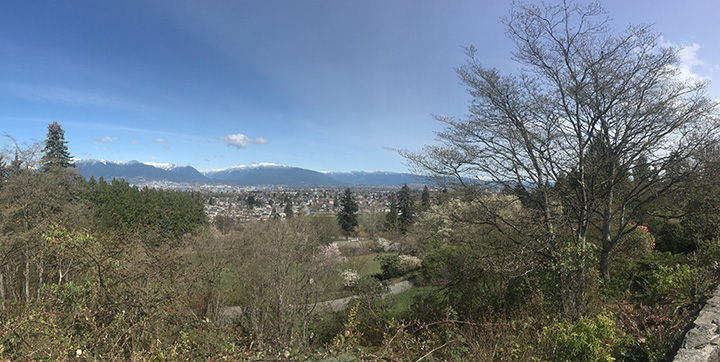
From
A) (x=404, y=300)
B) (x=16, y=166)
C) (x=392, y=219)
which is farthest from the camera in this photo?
(x=392, y=219)

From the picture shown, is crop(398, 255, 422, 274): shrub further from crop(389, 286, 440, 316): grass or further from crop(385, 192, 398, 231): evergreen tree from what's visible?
crop(385, 192, 398, 231): evergreen tree

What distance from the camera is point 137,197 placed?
97.3ft

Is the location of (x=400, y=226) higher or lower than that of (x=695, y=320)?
lower

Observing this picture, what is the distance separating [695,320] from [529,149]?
3.49 meters

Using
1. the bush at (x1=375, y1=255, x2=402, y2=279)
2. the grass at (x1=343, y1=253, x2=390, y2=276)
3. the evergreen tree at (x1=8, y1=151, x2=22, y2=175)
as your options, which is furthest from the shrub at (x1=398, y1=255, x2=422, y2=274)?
the evergreen tree at (x1=8, y1=151, x2=22, y2=175)

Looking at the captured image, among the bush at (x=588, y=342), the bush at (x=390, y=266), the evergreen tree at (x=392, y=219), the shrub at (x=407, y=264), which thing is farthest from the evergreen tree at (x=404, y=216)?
the bush at (x=588, y=342)

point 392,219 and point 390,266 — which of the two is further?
point 392,219

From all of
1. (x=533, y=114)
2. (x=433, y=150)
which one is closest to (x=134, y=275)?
(x=433, y=150)

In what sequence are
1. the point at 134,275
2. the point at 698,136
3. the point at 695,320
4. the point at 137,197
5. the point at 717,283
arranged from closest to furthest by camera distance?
the point at 695,320 → the point at 134,275 → the point at 717,283 → the point at 698,136 → the point at 137,197

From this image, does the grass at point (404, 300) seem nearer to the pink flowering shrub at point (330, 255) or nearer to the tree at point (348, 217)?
the pink flowering shrub at point (330, 255)

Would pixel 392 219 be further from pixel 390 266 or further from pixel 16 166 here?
pixel 16 166

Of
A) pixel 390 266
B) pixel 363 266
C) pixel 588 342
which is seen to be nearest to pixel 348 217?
pixel 363 266

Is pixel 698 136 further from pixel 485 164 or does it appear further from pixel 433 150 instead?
pixel 433 150

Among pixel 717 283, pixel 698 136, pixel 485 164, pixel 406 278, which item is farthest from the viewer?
pixel 406 278
